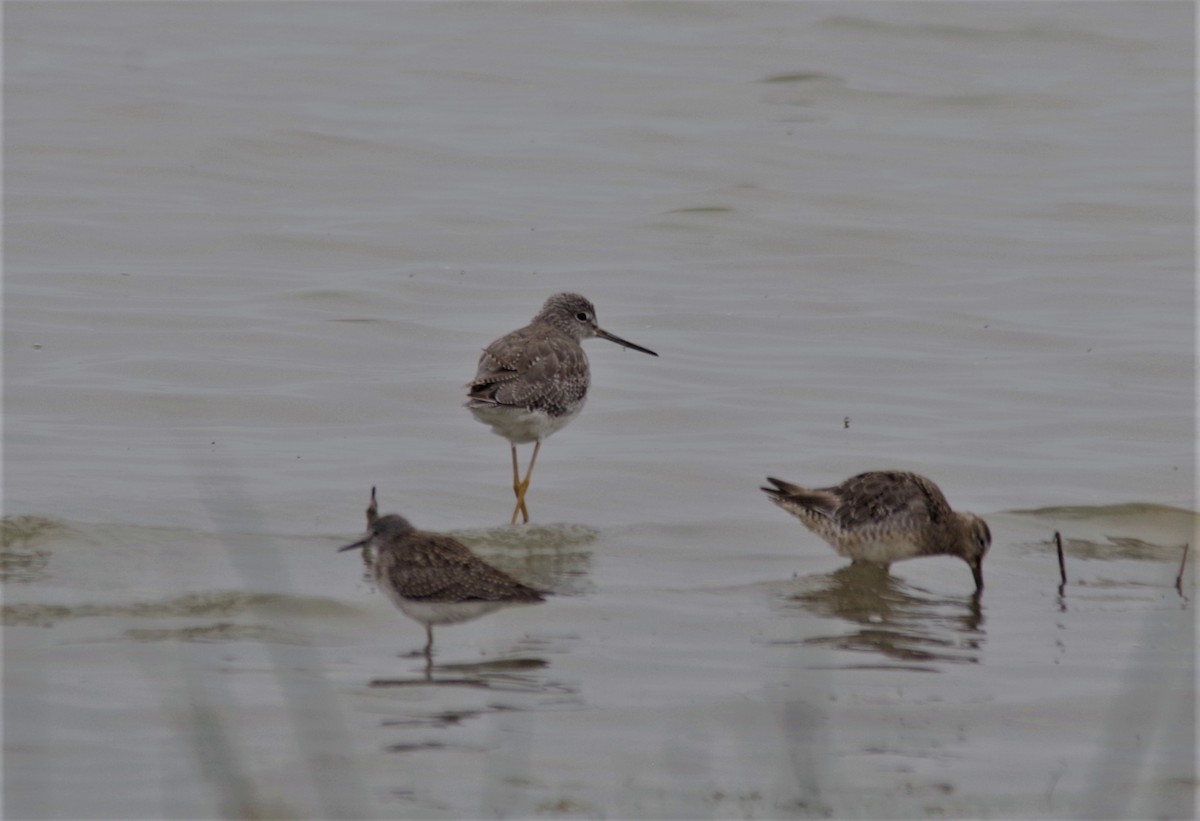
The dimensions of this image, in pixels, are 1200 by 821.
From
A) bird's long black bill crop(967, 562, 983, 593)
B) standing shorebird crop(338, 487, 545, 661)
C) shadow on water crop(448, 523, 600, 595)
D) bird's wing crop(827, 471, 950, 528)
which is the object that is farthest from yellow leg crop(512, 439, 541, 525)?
bird's long black bill crop(967, 562, 983, 593)

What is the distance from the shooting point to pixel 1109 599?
8383 millimetres

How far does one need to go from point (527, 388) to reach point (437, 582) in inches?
130

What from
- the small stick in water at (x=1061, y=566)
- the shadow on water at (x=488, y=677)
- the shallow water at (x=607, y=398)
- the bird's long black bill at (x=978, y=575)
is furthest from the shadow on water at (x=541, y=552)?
the small stick in water at (x=1061, y=566)

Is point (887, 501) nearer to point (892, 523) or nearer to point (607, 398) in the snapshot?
point (892, 523)

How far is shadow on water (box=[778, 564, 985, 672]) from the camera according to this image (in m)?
7.38

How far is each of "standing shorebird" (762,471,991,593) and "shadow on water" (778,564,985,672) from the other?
161mm

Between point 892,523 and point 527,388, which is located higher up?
point 527,388

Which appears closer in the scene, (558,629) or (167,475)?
(558,629)

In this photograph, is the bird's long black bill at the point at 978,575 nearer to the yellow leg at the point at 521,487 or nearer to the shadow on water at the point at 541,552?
the shadow on water at the point at 541,552

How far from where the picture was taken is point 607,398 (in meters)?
12.7

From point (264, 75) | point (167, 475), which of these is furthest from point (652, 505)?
point (264, 75)

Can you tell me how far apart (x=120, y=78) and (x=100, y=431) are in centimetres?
1180

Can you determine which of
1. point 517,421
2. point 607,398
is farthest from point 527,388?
point 607,398

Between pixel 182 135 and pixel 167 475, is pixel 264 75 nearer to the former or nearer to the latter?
pixel 182 135
